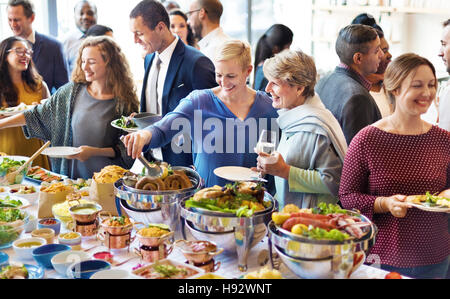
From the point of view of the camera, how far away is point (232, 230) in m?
1.97

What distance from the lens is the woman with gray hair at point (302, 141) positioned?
2.45 metres

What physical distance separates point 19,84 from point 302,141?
2.42 meters

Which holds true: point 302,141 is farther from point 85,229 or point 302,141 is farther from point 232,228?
point 85,229

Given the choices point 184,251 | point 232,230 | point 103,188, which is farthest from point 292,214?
point 103,188

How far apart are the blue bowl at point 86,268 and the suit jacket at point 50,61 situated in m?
3.42

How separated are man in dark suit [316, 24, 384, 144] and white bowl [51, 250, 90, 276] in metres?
1.62

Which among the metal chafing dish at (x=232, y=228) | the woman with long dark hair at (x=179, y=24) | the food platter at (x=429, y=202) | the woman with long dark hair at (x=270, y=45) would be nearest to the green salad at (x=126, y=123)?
the metal chafing dish at (x=232, y=228)

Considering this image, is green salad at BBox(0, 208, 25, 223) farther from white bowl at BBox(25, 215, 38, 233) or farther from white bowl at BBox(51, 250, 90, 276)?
white bowl at BBox(51, 250, 90, 276)

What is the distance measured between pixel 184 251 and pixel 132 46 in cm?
602

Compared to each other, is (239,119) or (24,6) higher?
(24,6)

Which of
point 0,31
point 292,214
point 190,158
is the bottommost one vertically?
point 190,158
